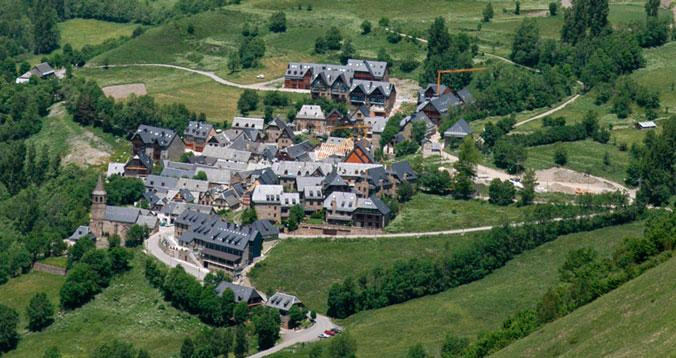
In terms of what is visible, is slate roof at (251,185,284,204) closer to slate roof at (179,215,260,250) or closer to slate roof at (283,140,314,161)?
slate roof at (179,215,260,250)

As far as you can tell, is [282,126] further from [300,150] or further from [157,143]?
[157,143]

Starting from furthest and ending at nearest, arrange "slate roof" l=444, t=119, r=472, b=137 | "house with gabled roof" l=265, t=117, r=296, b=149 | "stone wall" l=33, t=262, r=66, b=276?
"house with gabled roof" l=265, t=117, r=296, b=149
"slate roof" l=444, t=119, r=472, b=137
"stone wall" l=33, t=262, r=66, b=276

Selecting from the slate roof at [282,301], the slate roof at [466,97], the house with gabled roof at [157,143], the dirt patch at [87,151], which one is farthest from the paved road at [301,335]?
the slate roof at [466,97]

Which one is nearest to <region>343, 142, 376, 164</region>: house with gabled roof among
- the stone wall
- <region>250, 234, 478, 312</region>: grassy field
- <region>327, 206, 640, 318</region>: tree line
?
<region>250, 234, 478, 312</region>: grassy field

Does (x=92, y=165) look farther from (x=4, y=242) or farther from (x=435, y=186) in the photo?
(x=435, y=186)

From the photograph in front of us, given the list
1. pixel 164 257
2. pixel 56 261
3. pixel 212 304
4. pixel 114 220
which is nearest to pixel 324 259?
pixel 212 304

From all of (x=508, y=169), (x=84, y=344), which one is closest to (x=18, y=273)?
(x=84, y=344)
